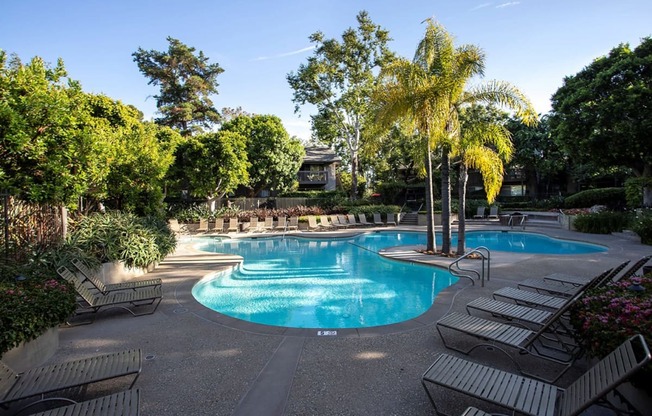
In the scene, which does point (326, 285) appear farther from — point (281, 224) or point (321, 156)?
point (321, 156)

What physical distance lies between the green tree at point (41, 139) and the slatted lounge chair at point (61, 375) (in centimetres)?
466

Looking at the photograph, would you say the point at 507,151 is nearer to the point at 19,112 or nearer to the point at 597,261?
the point at 597,261

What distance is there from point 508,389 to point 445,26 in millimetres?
11109

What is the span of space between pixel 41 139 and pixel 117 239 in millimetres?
3043

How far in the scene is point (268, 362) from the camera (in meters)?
4.26

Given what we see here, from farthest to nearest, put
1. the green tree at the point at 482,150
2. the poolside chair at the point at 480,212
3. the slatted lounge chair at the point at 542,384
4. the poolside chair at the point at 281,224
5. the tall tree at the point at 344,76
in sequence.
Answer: the tall tree at the point at 344,76
the poolside chair at the point at 480,212
the poolside chair at the point at 281,224
the green tree at the point at 482,150
the slatted lounge chair at the point at 542,384

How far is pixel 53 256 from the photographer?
7.09 m

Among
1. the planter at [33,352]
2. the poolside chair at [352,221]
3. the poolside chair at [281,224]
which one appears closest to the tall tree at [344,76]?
the poolside chair at [352,221]

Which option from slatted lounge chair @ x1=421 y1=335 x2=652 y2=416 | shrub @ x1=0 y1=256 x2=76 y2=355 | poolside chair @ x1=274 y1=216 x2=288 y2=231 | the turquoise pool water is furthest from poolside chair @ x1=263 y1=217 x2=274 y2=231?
slatted lounge chair @ x1=421 y1=335 x2=652 y2=416

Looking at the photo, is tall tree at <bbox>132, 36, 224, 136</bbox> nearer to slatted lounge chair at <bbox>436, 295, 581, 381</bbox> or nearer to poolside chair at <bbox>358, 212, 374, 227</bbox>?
poolside chair at <bbox>358, 212, 374, 227</bbox>

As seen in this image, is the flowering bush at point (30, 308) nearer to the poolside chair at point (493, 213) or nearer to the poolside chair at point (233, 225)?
the poolside chair at point (233, 225)

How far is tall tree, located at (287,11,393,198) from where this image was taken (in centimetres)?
2528

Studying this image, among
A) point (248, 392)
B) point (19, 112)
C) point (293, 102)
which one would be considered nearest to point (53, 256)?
point (19, 112)

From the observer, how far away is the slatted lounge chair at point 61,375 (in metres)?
3.06
